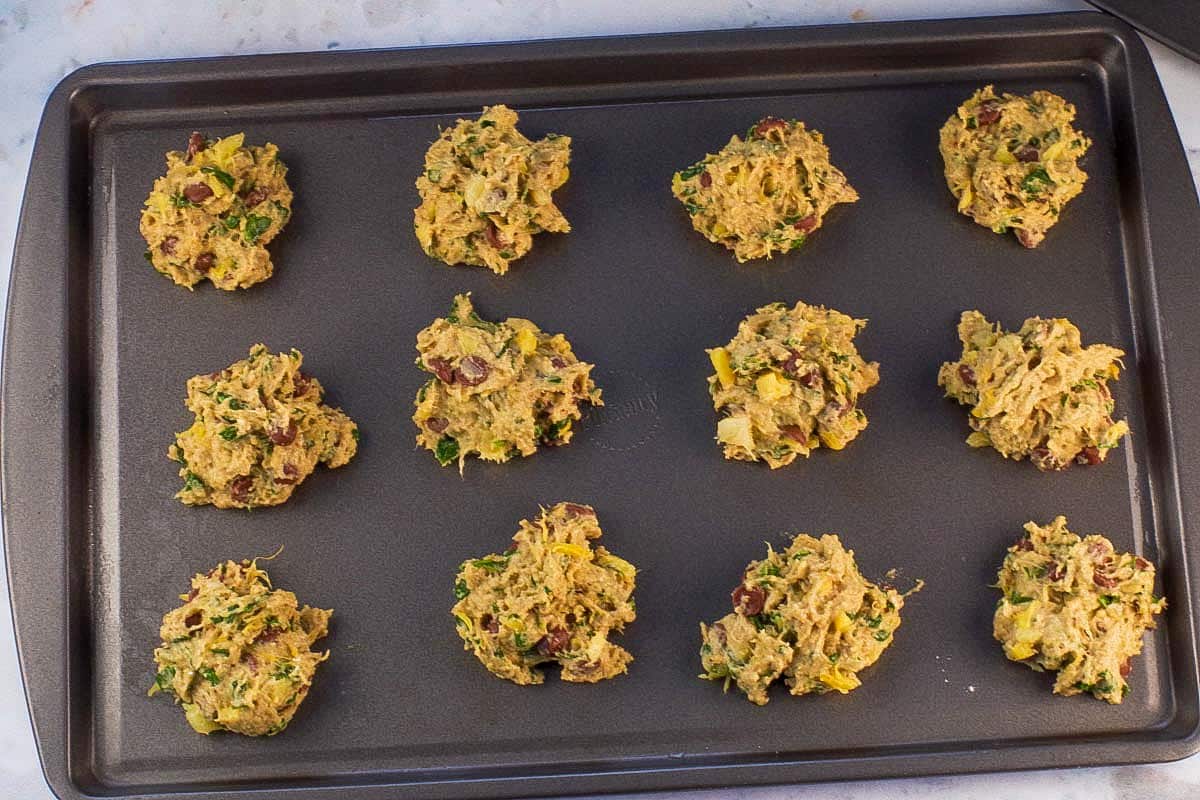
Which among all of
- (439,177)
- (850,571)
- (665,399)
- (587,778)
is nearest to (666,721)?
(587,778)

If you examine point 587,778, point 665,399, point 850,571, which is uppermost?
point 665,399

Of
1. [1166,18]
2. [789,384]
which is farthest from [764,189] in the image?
[1166,18]

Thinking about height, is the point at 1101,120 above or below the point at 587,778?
above

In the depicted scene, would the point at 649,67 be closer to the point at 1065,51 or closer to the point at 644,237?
the point at 644,237

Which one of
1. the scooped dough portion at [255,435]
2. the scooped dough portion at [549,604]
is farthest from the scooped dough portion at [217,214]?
the scooped dough portion at [549,604]

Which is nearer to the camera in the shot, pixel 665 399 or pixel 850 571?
pixel 850 571

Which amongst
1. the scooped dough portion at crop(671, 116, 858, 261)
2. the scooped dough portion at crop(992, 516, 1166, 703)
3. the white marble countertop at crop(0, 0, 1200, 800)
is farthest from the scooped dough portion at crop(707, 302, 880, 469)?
the white marble countertop at crop(0, 0, 1200, 800)

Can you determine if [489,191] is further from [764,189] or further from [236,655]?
[236,655]
